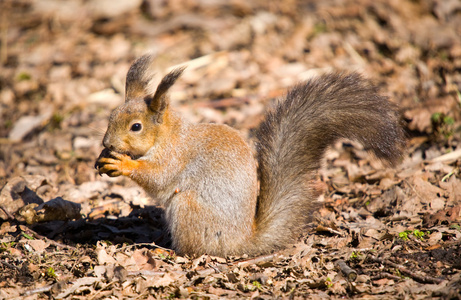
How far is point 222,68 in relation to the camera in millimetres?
9609

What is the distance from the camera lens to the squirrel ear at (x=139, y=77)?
501 cm

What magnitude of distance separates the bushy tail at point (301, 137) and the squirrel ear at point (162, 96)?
3.47ft

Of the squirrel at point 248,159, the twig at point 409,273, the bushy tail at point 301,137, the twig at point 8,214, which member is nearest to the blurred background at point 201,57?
the twig at point 8,214

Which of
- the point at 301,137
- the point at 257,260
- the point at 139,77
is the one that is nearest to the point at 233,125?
the point at 139,77

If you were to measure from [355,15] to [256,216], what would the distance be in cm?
742

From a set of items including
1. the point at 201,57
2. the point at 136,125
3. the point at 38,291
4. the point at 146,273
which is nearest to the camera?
the point at 38,291

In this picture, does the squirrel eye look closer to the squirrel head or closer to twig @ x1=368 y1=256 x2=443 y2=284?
the squirrel head

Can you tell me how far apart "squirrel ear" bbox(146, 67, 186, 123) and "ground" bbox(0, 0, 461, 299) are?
1.43 m

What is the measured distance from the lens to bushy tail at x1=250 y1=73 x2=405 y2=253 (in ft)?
14.2

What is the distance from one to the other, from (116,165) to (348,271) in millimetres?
2461

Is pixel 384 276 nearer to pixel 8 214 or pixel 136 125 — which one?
pixel 136 125

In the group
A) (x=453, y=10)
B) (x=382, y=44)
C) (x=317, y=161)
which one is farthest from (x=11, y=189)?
(x=453, y=10)

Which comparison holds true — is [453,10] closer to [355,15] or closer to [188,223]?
[355,15]

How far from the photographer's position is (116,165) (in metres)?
4.62
